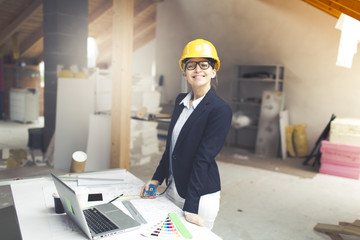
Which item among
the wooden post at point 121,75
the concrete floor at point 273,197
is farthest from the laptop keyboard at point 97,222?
the wooden post at point 121,75

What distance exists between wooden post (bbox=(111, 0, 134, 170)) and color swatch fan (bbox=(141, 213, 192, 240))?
210 cm

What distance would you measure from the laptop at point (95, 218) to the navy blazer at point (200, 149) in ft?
0.96

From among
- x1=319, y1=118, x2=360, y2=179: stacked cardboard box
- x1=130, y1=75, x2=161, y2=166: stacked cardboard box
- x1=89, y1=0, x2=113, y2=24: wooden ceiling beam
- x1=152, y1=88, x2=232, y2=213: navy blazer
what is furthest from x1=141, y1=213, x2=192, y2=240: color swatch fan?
x1=89, y1=0, x2=113, y2=24: wooden ceiling beam

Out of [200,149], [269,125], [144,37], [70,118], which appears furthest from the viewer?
[144,37]

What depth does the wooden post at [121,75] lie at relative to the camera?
3268 mm

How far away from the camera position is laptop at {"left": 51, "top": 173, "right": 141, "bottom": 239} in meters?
1.25

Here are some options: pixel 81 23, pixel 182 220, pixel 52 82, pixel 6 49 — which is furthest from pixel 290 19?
pixel 6 49

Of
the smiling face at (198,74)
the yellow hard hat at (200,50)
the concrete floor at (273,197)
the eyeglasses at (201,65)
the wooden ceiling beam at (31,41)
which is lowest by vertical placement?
the concrete floor at (273,197)

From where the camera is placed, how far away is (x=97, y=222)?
1.37 m

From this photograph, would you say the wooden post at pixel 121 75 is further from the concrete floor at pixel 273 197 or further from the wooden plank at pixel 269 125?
the wooden plank at pixel 269 125

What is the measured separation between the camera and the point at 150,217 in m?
1.47

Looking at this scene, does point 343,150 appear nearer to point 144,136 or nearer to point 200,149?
point 144,136

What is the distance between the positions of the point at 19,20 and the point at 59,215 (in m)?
6.79

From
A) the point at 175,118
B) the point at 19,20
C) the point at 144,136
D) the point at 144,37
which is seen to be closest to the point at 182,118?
the point at 175,118
